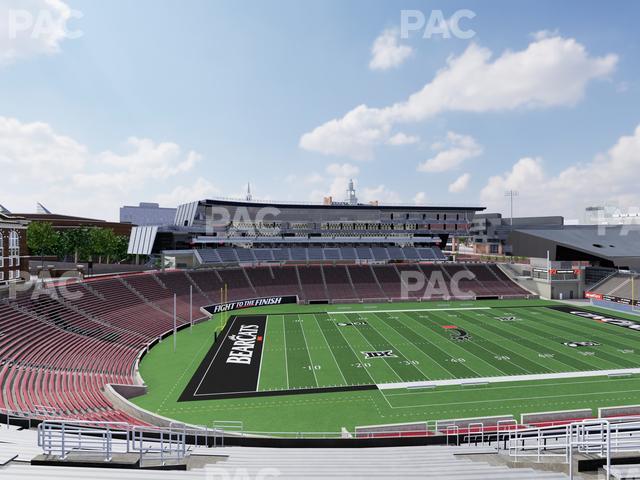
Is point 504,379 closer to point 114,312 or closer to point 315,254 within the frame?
point 114,312

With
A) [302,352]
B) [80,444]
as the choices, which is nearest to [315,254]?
[302,352]

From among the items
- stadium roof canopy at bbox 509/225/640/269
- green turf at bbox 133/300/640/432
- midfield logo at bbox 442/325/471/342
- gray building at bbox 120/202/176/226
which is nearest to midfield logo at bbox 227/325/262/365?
green turf at bbox 133/300/640/432

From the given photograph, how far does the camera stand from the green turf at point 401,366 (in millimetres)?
Result: 21734

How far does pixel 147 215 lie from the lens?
189500 millimetres

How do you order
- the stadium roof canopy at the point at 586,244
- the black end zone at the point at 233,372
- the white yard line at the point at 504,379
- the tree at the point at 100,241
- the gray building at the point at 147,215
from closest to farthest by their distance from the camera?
the black end zone at the point at 233,372 < the white yard line at the point at 504,379 < the stadium roof canopy at the point at 586,244 < the tree at the point at 100,241 < the gray building at the point at 147,215

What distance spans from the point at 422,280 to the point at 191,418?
4886 centimetres

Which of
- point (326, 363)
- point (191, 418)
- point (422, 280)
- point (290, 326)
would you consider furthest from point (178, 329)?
point (422, 280)

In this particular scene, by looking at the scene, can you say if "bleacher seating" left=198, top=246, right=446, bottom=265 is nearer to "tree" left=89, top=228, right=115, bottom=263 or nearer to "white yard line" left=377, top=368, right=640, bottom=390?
"tree" left=89, top=228, right=115, bottom=263

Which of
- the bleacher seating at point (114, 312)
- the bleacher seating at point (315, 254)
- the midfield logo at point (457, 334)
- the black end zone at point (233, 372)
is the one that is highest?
the bleacher seating at point (315, 254)

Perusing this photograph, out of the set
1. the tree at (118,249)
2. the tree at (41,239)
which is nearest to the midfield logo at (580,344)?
the tree at (118,249)

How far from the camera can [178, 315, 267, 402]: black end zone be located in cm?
2449

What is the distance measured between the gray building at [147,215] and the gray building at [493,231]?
139759 millimetres

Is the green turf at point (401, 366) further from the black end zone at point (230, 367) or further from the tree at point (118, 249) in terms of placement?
the tree at point (118, 249)

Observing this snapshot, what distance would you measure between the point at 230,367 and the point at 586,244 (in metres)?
68.6
